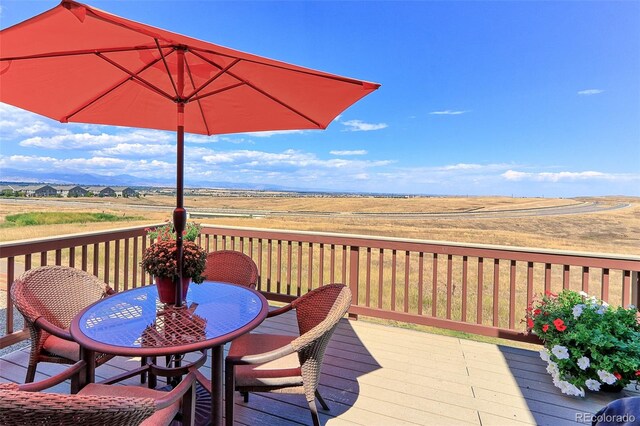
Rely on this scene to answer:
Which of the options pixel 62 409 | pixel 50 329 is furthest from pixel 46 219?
pixel 62 409

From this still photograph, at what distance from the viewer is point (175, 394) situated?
1263mm

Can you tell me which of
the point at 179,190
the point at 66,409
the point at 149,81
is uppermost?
the point at 149,81

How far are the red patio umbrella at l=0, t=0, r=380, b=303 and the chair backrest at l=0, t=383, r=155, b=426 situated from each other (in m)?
0.91

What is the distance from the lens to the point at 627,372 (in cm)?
223

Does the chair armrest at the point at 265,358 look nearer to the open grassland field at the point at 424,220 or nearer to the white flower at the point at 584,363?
the white flower at the point at 584,363

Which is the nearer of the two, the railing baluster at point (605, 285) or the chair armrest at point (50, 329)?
the chair armrest at point (50, 329)

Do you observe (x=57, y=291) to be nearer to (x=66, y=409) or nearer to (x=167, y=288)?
(x=167, y=288)

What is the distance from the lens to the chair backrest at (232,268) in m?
2.95

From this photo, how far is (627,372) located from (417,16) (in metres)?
9.17

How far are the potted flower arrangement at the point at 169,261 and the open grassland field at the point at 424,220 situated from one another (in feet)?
41.0

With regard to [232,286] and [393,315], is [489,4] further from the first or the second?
[232,286]

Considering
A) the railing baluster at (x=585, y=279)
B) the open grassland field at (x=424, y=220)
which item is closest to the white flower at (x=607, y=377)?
the railing baluster at (x=585, y=279)

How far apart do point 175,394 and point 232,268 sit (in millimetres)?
1799

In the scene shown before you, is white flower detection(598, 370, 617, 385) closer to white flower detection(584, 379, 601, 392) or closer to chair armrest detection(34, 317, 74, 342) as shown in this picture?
white flower detection(584, 379, 601, 392)
